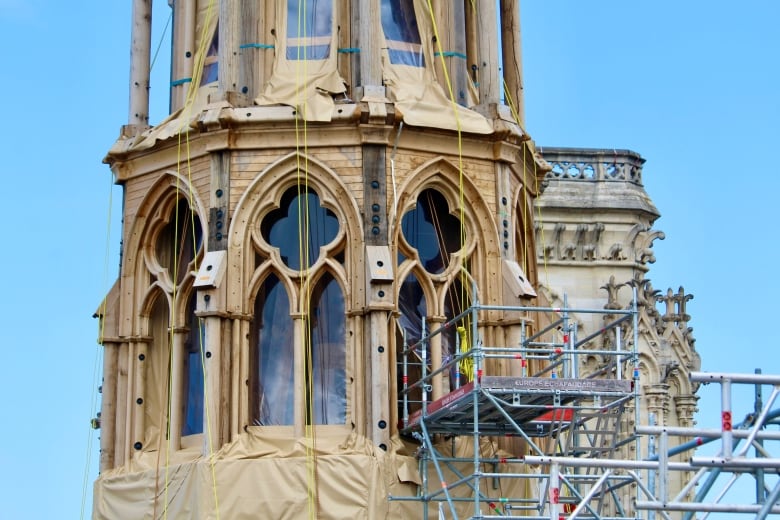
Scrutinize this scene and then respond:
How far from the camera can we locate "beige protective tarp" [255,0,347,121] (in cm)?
3441

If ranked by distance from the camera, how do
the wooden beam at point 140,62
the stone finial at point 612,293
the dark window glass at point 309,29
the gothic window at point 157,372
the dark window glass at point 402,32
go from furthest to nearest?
the stone finial at point 612,293 < the wooden beam at point 140,62 < the dark window glass at point 402,32 < the dark window glass at point 309,29 < the gothic window at point 157,372

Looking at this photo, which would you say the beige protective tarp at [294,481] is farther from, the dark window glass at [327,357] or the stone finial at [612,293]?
the stone finial at [612,293]

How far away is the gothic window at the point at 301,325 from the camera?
3366 centimetres

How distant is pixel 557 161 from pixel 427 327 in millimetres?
15173

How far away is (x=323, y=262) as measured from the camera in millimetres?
33969

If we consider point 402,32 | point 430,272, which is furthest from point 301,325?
point 402,32

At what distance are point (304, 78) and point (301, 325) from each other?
14.5 feet

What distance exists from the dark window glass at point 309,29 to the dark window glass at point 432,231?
3207 millimetres

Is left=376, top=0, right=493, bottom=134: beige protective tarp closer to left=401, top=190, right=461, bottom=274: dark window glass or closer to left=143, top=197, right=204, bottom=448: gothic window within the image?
left=401, top=190, right=461, bottom=274: dark window glass

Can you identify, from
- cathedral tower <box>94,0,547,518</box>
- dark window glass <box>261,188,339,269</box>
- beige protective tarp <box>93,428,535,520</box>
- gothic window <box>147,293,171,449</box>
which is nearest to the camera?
beige protective tarp <box>93,428,535,520</box>

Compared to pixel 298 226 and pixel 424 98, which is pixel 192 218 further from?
pixel 424 98

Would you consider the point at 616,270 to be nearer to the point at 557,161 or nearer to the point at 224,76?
the point at 557,161

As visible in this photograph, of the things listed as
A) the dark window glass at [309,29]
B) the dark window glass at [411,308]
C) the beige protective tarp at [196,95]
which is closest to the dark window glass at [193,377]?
the beige protective tarp at [196,95]

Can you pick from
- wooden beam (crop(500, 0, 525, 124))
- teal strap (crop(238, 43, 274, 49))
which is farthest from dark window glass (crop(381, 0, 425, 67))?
wooden beam (crop(500, 0, 525, 124))
